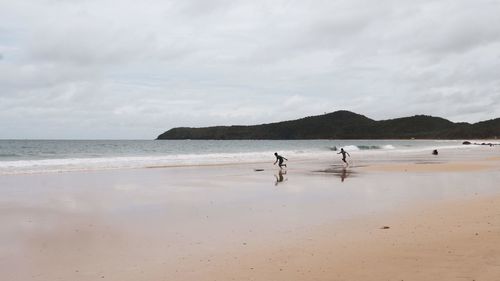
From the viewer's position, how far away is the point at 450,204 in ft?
43.2

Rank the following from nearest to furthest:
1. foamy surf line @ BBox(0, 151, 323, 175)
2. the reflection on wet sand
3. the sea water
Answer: the reflection on wet sand < foamy surf line @ BBox(0, 151, 323, 175) < the sea water

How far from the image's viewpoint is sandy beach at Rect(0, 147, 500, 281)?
7039 millimetres

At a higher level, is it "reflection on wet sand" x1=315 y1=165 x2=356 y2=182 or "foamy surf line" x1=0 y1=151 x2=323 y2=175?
"foamy surf line" x1=0 y1=151 x2=323 y2=175

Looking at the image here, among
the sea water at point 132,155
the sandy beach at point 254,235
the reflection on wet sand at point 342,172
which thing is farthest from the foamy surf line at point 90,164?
the sandy beach at point 254,235

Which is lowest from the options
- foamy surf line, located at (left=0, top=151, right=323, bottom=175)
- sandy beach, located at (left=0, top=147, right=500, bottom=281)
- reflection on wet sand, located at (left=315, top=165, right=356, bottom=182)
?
sandy beach, located at (left=0, top=147, right=500, bottom=281)

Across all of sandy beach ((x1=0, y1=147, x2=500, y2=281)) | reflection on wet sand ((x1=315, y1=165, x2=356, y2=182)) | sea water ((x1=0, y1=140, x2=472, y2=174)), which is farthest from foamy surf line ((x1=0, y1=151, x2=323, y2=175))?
sandy beach ((x1=0, y1=147, x2=500, y2=281))

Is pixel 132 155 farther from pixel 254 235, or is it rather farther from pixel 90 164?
pixel 254 235

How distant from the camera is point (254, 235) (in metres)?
9.48

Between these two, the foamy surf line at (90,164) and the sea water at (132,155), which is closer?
the foamy surf line at (90,164)

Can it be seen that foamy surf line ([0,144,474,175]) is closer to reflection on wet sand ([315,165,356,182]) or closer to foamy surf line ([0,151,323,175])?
foamy surf line ([0,151,323,175])

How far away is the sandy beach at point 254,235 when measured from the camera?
7039 millimetres

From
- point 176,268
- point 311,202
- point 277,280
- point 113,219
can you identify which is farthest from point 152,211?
point 277,280

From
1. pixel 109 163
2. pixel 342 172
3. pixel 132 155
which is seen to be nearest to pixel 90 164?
pixel 109 163

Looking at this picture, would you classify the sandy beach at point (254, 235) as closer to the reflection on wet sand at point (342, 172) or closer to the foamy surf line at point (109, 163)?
the reflection on wet sand at point (342, 172)
